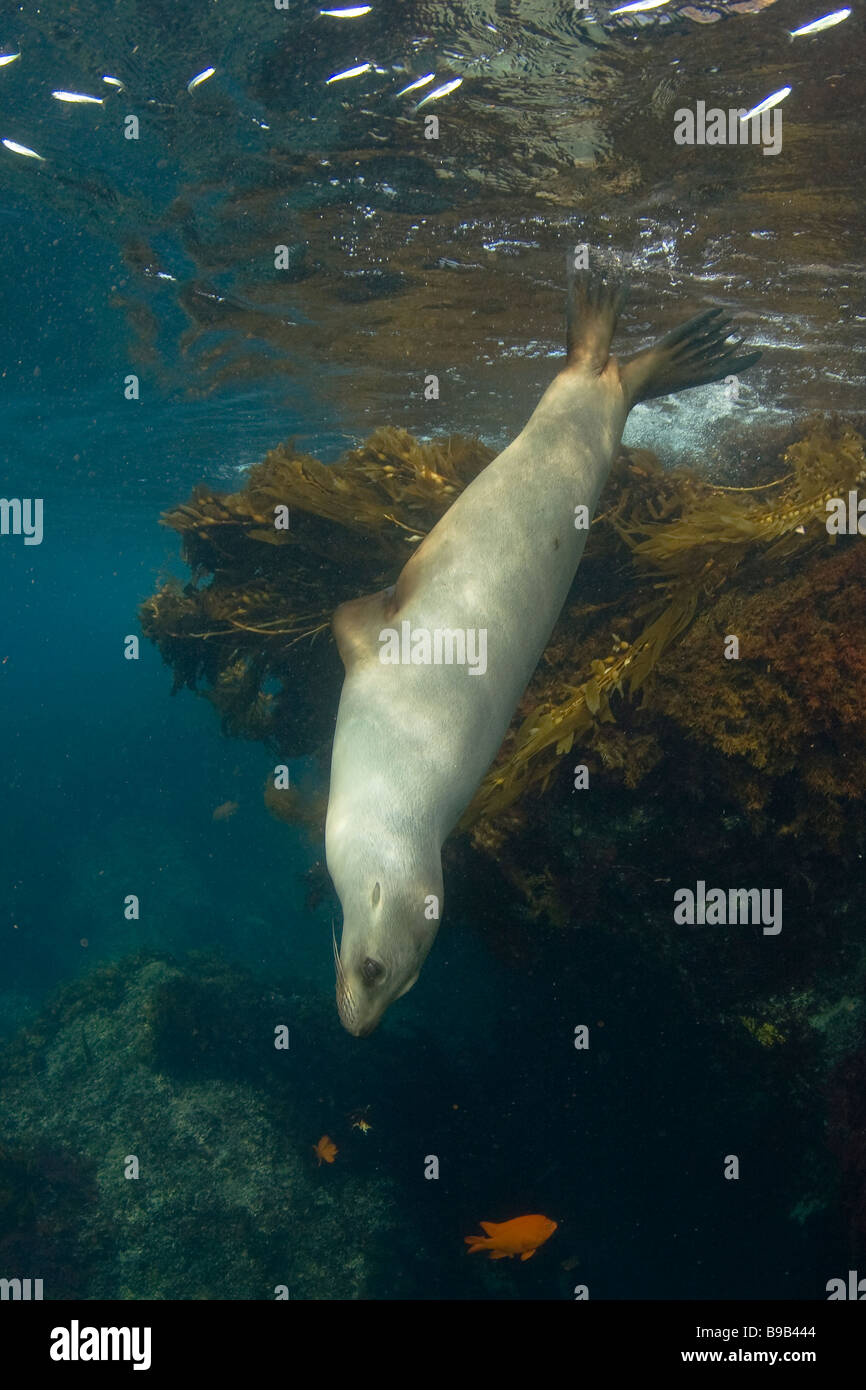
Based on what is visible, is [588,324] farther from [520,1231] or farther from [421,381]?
[421,381]

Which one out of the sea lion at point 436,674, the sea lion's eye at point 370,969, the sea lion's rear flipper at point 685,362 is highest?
the sea lion's rear flipper at point 685,362

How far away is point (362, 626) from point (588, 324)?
240 cm

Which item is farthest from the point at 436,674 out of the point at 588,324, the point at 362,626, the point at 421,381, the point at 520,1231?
the point at 421,381

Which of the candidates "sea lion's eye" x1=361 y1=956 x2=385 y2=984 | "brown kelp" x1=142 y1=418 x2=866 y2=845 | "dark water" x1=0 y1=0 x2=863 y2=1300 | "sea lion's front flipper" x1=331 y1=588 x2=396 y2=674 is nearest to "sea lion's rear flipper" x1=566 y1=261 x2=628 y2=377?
"brown kelp" x1=142 y1=418 x2=866 y2=845

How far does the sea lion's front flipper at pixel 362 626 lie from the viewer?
339 cm

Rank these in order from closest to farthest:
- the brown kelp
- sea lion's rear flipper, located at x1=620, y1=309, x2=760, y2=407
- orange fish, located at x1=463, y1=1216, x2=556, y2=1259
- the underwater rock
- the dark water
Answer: sea lion's rear flipper, located at x1=620, y1=309, x2=760, y2=407
the brown kelp
the dark water
orange fish, located at x1=463, y1=1216, x2=556, y2=1259
the underwater rock

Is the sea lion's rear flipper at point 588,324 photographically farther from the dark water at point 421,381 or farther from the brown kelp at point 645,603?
the dark water at point 421,381

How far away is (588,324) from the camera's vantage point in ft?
14.2

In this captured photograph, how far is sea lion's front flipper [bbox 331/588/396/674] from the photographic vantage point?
3.39m

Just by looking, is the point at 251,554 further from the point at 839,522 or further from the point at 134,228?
the point at 134,228

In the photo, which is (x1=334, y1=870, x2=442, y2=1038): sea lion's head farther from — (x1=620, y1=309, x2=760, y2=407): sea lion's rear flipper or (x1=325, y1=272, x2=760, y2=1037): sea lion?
(x1=620, y1=309, x2=760, y2=407): sea lion's rear flipper

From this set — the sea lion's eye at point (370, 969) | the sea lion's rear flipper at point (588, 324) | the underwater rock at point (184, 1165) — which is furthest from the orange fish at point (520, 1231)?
the sea lion's rear flipper at point (588, 324)

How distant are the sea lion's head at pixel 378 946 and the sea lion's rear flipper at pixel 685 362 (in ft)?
11.1

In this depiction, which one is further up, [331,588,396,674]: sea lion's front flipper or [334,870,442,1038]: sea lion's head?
[331,588,396,674]: sea lion's front flipper
